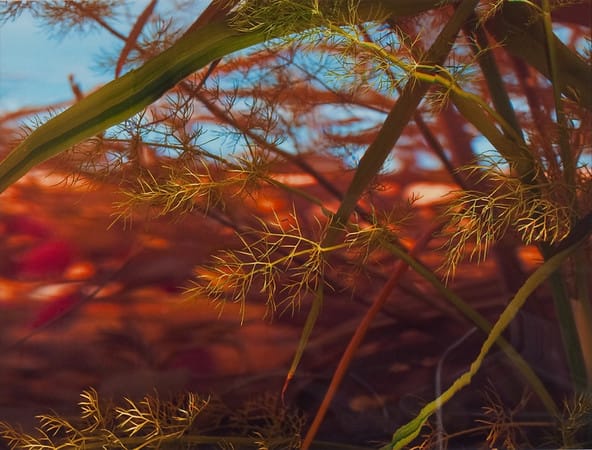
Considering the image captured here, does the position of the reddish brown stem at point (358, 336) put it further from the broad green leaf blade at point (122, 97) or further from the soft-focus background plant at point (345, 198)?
the broad green leaf blade at point (122, 97)

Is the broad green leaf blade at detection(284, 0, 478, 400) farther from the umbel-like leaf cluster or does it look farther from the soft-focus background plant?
the umbel-like leaf cluster

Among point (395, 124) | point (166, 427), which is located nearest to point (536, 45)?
point (395, 124)

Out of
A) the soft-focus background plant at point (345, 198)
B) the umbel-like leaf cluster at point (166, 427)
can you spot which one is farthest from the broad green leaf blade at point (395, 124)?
the umbel-like leaf cluster at point (166, 427)

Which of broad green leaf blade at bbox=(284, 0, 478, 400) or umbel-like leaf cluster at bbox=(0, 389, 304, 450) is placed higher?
broad green leaf blade at bbox=(284, 0, 478, 400)

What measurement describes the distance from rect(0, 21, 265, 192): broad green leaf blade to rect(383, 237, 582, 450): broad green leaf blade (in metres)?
0.23

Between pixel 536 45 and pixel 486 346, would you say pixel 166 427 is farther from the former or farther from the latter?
pixel 536 45

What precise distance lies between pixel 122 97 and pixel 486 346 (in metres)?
0.26

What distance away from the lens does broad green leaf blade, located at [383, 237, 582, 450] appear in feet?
1.14

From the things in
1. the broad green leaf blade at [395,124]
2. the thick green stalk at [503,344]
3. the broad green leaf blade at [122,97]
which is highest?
the broad green leaf blade at [122,97]

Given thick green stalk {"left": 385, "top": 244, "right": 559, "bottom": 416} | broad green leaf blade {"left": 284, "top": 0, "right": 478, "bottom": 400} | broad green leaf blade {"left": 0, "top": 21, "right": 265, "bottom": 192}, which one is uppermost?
broad green leaf blade {"left": 0, "top": 21, "right": 265, "bottom": 192}

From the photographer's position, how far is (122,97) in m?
0.36

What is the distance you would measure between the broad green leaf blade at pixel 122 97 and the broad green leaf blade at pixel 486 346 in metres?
0.23

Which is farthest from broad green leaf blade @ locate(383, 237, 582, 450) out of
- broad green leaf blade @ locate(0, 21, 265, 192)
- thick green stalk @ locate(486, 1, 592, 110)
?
broad green leaf blade @ locate(0, 21, 265, 192)

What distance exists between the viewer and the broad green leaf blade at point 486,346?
0.35 meters
